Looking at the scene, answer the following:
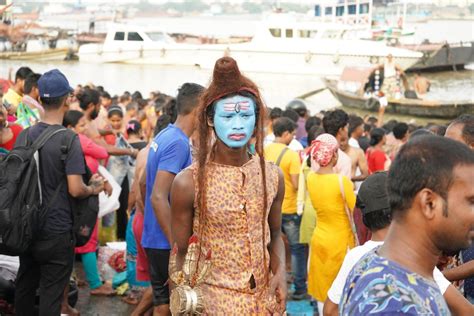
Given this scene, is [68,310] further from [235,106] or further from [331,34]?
[331,34]

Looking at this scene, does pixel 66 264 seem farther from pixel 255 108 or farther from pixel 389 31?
pixel 389 31

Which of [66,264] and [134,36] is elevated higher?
[134,36]

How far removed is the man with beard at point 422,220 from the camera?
2.41 meters

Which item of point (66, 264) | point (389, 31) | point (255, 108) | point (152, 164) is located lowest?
point (66, 264)

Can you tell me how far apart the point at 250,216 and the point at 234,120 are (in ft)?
1.59

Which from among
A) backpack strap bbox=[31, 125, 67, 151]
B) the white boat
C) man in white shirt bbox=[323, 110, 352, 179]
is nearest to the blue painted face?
backpack strap bbox=[31, 125, 67, 151]

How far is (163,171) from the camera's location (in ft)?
16.4

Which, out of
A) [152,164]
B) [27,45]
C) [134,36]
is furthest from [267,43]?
[152,164]

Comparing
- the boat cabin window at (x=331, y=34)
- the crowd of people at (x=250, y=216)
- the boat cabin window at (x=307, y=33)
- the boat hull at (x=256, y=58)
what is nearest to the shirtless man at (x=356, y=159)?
the crowd of people at (x=250, y=216)

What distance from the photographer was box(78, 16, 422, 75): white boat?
131ft

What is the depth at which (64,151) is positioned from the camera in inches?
204

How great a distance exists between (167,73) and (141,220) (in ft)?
129

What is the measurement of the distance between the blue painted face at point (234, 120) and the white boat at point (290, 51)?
3342cm

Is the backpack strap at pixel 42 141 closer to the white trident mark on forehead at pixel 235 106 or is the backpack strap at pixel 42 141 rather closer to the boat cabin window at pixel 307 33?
the white trident mark on forehead at pixel 235 106
